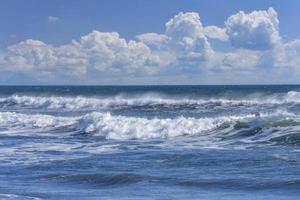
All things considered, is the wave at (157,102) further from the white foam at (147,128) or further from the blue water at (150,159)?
the white foam at (147,128)

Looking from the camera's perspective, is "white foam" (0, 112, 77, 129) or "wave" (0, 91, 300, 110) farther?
"wave" (0, 91, 300, 110)

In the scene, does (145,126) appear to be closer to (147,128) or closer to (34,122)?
(147,128)

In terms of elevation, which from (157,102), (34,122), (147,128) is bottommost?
(34,122)

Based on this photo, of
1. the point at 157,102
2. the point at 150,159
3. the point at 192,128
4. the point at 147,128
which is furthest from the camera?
the point at 157,102

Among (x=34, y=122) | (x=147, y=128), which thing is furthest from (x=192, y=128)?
(x=34, y=122)

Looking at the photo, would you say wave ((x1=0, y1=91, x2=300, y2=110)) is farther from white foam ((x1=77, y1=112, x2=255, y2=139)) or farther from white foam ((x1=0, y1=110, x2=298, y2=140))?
white foam ((x1=77, y1=112, x2=255, y2=139))

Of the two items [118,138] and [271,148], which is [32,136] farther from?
[271,148]

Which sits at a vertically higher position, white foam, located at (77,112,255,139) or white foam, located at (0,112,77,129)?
white foam, located at (77,112,255,139)

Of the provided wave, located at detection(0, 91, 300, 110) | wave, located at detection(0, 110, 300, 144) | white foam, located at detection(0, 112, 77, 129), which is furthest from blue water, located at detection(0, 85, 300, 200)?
wave, located at detection(0, 91, 300, 110)

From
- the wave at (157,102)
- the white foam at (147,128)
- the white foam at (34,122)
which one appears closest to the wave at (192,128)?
the white foam at (147,128)

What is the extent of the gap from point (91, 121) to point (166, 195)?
20700mm

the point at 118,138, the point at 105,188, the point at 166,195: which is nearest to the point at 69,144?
the point at 118,138

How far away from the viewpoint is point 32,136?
3303cm

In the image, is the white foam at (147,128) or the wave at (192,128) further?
the white foam at (147,128)
